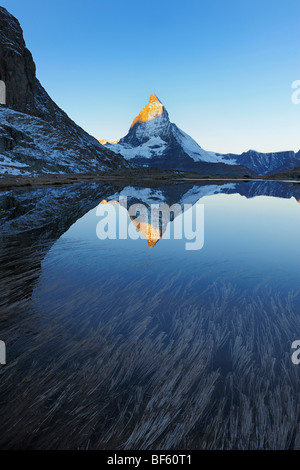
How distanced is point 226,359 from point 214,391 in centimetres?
101

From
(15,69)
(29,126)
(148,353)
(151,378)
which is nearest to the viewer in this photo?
(151,378)

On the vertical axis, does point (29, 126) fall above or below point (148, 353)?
above

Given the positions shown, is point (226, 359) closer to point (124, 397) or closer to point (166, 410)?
point (166, 410)

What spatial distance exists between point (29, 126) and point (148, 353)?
454 ft

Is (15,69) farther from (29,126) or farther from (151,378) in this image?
(151,378)

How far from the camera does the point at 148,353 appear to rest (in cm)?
581

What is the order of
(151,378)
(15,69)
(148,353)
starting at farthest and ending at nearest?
(15,69) → (148,353) → (151,378)

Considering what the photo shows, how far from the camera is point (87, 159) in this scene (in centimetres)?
14038

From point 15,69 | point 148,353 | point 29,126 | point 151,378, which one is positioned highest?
point 15,69

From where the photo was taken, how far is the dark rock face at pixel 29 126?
99875mm

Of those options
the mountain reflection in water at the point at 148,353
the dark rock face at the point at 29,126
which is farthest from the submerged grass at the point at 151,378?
the dark rock face at the point at 29,126

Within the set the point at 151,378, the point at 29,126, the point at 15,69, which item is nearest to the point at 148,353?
the point at 151,378

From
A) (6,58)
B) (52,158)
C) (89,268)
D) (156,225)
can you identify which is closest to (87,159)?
(52,158)

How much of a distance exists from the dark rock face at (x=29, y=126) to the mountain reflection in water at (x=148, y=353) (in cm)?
7773
